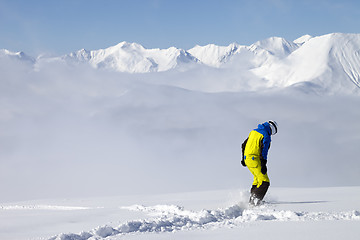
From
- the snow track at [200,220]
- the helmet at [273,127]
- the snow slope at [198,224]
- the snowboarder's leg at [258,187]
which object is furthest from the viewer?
the helmet at [273,127]

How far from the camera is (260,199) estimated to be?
8.91 m

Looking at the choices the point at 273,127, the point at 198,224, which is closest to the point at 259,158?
the point at 273,127

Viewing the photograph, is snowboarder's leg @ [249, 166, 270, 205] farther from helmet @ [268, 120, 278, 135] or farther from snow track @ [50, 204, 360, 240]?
snow track @ [50, 204, 360, 240]

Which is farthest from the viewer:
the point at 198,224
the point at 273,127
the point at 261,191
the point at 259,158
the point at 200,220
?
the point at 273,127

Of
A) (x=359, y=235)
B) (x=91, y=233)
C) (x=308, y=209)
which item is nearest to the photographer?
(x=359, y=235)

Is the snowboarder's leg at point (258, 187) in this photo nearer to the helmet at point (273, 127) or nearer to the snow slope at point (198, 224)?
the snow slope at point (198, 224)

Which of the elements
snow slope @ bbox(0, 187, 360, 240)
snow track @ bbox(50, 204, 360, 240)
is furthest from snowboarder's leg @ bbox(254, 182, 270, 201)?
snow track @ bbox(50, 204, 360, 240)

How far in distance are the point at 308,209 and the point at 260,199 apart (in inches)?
48.8

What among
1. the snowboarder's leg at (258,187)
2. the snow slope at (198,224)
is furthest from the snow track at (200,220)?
the snowboarder's leg at (258,187)

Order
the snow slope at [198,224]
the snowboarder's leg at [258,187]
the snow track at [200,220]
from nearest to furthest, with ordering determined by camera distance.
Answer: the snow slope at [198,224] → the snow track at [200,220] → the snowboarder's leg at [258,187]

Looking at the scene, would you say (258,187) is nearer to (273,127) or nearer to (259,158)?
(259,158)

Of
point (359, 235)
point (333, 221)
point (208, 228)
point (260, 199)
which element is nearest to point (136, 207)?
point (260, 199)

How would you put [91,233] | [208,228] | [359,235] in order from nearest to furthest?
[359,235], [91,233], [208,228]

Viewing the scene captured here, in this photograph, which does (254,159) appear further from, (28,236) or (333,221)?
(28,236)
